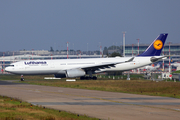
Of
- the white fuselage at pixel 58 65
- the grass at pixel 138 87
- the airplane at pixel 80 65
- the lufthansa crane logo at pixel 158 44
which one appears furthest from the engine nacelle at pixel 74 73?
the lufthansa crane logo at pixel 158 44

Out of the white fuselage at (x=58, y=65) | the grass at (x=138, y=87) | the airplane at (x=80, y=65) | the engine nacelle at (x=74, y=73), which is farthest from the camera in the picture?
the white fuselage at (x=58, y=65)

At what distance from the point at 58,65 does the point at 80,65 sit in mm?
4562

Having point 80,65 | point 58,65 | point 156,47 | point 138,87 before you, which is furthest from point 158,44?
point 138,87

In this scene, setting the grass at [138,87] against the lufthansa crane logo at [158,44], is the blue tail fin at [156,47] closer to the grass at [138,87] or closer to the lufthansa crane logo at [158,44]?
the lufthansa crane logo at [158,44]

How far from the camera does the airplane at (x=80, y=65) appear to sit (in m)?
54.6

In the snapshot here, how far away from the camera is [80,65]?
5769 centimetres

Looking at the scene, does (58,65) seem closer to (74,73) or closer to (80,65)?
(74,73)

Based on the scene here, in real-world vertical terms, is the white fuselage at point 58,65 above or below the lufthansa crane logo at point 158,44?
below

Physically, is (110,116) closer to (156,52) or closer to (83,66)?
(83,66)

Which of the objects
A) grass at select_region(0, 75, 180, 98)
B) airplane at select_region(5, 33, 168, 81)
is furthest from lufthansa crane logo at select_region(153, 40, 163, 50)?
grass at select_region(0, 75, 180, 98)

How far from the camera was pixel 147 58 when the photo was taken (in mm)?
60312

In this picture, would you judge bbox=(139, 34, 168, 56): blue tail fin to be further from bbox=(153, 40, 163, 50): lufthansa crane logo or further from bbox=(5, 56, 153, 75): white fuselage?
bbox=(5, 56, 153, 75): white fuselage

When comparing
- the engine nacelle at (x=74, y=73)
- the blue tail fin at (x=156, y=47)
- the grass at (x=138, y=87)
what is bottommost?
the grass at (x=138, y=87)

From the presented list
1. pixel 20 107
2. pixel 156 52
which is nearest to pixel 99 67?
pixel 156 52
